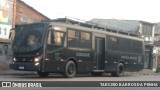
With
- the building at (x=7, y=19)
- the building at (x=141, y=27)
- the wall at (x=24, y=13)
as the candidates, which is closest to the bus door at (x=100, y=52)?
the building at (x=7, y=19)

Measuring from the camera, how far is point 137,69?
95.6ft

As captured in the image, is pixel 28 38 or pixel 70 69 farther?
pixel 70 69

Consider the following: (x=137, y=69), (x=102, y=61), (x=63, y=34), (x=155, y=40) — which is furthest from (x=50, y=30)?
(x=155, y=40)

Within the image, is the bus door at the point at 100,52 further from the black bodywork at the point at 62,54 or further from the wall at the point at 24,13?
the wall at the point at 24,13

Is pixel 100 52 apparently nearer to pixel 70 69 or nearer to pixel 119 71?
pixel 119 71

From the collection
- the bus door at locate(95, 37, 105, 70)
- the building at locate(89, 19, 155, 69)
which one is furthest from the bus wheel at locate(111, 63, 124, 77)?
the building at locate(89, 19, 155, 69)

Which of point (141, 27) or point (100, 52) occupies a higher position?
point (141, 27)

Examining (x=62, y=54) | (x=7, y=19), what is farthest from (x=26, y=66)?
(x=7, y=19)

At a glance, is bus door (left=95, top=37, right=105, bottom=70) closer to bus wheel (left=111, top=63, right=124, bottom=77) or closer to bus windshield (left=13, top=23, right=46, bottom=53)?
bus wheel (left=111, top=63, right=124, bottom=77)

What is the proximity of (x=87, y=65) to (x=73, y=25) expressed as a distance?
2657 mm

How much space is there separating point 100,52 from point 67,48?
397cm

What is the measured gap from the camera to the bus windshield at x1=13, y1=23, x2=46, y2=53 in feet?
61.1

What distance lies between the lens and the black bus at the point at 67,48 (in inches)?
732

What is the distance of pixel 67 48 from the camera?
20094 mm
